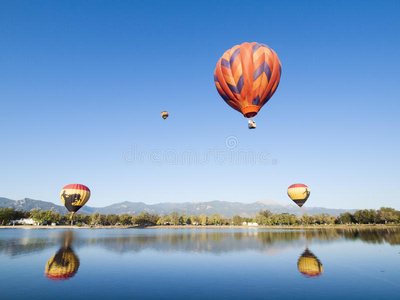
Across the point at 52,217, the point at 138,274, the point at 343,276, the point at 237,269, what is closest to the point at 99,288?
the point at 138,274

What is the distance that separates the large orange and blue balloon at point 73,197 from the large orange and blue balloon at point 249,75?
40.1m

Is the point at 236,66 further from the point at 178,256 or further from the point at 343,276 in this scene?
the point at 178,256

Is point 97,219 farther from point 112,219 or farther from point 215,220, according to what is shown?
point 215,220

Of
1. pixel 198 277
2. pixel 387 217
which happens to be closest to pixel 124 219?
pixel 198 277

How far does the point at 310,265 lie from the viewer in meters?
31.0

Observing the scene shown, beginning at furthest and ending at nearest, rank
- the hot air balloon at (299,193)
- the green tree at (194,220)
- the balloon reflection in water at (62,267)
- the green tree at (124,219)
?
the green tree at (194,220), the green tree at (124,219), the hot air balloon at (299,193), the balloon reflection in water at (62,267)

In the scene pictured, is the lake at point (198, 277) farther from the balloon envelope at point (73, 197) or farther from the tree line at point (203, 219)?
the tree line at point (203, 219)

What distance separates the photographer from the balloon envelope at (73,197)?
160ft

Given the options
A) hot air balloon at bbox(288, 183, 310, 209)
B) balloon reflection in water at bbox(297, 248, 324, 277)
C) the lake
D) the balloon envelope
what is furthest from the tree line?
balloon reflection in water at bbox(297, 248, 324, 277)

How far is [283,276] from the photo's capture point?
2544 centimetres

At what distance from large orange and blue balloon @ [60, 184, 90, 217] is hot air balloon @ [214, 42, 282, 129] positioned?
40.1 m

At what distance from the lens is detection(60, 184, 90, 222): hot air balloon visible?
4884 cm

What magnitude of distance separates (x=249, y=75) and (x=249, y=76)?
10cm

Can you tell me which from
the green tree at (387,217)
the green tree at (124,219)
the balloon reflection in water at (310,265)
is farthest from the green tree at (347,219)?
the green tree at (124,219)
